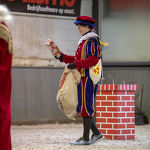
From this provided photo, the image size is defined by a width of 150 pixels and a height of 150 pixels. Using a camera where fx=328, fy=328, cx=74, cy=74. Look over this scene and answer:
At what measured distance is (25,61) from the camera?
593 centimetres

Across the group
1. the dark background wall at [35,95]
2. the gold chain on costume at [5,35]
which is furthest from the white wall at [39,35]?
the gold chain on costume at [5,35]

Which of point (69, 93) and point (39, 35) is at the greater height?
point (39, 35)

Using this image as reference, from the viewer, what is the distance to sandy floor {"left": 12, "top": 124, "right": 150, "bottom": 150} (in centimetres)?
370

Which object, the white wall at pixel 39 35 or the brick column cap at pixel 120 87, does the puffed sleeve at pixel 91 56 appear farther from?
the white wall at pixel 39 35

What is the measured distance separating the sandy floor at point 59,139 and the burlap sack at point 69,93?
424 millimetres

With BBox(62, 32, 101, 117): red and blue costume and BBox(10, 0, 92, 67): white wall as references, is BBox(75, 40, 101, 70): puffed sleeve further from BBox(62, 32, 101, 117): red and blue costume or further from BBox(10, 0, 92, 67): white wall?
BBox(10, 0, 92, 67): white wall

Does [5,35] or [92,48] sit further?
[92,48]

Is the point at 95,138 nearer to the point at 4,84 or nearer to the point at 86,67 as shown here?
the point at 86,67

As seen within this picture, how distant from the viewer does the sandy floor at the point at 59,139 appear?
12.1 ft

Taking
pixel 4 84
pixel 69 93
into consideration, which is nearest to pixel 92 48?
pixel 69 93

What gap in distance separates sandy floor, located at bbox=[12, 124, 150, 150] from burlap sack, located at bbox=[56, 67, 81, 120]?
0.42m

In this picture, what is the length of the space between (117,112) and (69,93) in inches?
38.4

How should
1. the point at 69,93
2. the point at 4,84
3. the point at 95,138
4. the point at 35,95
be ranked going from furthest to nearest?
the point at 35,95 < the point at 95,138 < the point at 69,93 < the point at 4,84

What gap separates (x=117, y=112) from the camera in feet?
14.2
